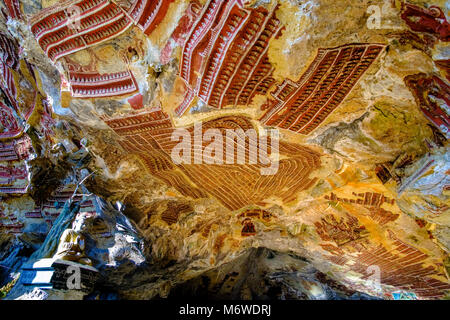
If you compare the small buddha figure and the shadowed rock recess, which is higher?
the shadowed rock recess

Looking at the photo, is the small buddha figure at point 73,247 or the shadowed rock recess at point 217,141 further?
the small buddha figure at point 73,247

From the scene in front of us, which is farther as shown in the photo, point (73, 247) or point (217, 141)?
point (73, 247)

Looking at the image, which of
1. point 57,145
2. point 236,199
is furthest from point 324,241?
point 57,145

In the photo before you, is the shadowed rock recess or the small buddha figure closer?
the shadowed rock recess

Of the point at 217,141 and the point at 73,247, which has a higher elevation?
the point at 217,141
